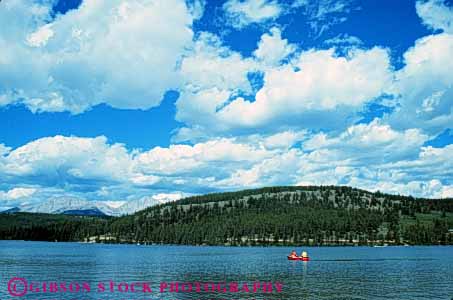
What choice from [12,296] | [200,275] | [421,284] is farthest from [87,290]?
[421,284]

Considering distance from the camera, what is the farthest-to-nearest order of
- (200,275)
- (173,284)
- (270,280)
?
(200,275) → (270,280) → (173,284)

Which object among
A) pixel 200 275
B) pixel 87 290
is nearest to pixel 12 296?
pixel 87 290

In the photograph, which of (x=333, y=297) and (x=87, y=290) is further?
(x=87, y=290)

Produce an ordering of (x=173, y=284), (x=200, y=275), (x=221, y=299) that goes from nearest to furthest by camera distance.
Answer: (x=221, y=299) → (x=173, y=284) → (x=200, y=275)

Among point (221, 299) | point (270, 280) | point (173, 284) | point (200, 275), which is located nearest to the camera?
point (221, 299)

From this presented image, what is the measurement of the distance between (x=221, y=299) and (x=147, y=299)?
10.6 m

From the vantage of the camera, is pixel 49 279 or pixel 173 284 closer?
pixel 173 284

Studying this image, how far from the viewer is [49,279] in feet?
325

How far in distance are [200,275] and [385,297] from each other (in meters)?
46.3

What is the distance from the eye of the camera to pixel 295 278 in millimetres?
102438

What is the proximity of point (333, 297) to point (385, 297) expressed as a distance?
8.51m

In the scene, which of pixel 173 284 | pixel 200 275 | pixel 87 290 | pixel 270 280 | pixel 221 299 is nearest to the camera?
pixel 221 299

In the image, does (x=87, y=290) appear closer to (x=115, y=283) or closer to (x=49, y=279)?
(x=115, y=283)

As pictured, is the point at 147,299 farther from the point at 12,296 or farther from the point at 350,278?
the point at 350,278
